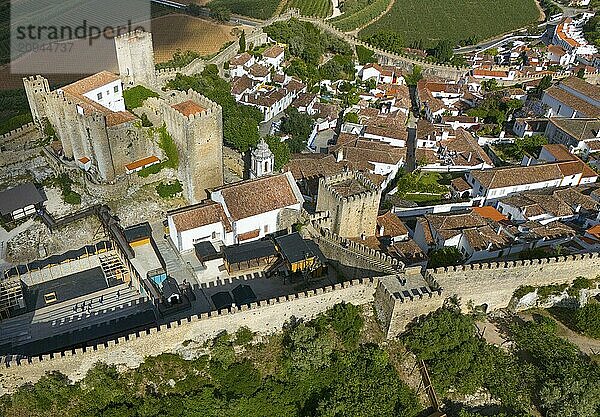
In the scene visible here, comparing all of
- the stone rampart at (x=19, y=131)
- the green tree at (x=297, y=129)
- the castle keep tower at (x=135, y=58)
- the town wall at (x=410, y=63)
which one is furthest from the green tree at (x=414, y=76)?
the stone rampart at (x=19, y=131)

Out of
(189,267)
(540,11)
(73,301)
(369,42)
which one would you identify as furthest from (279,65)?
(540,11)

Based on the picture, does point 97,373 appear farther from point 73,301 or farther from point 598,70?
point 598,70

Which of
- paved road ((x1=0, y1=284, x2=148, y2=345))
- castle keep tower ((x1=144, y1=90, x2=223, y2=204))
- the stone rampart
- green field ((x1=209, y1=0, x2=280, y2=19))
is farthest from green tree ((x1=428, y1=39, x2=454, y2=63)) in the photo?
paved road ((x1=0, y1=284, x2=148, y2=345))

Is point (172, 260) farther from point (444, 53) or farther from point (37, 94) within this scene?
point (444, 53)

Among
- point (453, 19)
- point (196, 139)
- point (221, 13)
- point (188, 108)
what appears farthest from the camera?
point (453, 19)

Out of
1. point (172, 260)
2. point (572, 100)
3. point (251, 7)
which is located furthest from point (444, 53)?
point (172, 260)

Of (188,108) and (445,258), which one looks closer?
(445,258)
